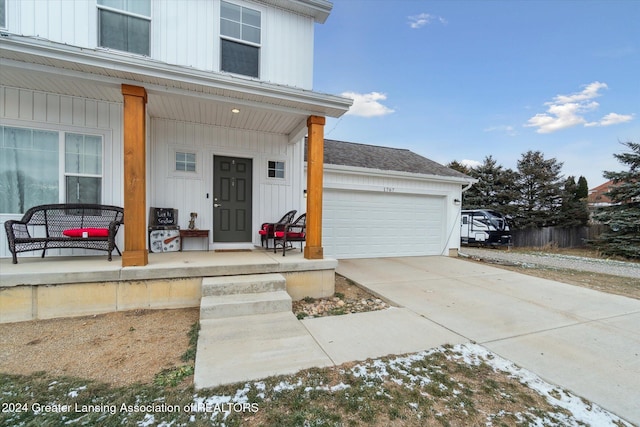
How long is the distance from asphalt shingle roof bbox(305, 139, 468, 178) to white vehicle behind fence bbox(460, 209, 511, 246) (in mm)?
4132

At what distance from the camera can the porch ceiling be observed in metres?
3.23

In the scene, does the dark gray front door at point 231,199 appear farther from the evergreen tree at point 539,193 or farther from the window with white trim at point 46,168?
the evergreen tree at point 539,193

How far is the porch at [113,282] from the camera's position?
10.4ft

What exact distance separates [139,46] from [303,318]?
211 inches

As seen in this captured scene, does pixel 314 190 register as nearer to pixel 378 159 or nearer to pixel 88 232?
pixel 88 232

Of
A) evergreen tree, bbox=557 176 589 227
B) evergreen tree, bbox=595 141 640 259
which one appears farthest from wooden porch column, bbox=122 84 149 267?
evergreen tree, bbox=557 176 589 227

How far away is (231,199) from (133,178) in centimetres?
232

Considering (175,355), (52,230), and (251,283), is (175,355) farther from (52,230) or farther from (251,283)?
(52,230)

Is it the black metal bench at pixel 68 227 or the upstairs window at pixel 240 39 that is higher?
the upstairs window at pixel 240 39

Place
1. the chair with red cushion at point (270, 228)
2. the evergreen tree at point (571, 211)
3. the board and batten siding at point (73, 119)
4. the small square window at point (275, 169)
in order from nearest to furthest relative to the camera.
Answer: the board and batten siding at point (73, 119) < the chair with red cushion at point (270, 228) < the small square window at point (275, 169) < the evergreen tree at point (571, 211)

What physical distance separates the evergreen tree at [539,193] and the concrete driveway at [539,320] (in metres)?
11.8

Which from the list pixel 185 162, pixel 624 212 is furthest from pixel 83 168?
pixel 624 212

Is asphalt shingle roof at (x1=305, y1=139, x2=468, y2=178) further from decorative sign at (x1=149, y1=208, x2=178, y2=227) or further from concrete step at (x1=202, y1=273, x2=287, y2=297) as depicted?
concrete step at (x1=202, y1=273, x2=287, y2=297)

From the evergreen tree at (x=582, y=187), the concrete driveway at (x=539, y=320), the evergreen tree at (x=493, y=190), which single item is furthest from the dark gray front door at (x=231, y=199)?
the evergreen tree at (x=582, y=187)
